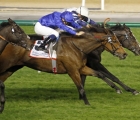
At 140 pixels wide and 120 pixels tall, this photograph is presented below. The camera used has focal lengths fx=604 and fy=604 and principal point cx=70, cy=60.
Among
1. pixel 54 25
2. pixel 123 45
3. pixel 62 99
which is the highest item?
pixel 54 25

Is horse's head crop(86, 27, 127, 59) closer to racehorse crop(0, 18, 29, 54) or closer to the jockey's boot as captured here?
the jockey's boot

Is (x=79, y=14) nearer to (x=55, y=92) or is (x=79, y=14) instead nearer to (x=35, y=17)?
→ (x=55, y=92)

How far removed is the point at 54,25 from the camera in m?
10.3

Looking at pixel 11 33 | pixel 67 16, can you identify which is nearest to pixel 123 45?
pixel 67 16

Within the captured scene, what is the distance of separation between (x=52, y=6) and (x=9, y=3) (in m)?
2.86

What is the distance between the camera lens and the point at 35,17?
23672 millimetres

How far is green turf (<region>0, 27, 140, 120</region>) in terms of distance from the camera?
9195 mm

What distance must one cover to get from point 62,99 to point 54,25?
4.31ft

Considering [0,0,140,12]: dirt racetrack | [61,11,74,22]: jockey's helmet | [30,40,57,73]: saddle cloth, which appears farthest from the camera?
[0,0,140,12]: dirt racetrack

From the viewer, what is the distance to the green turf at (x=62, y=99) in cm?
920

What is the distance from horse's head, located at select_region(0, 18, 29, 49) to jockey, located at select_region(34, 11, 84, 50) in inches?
29.4

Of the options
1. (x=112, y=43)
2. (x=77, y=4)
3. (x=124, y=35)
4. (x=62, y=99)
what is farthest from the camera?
(x=77, y=4)

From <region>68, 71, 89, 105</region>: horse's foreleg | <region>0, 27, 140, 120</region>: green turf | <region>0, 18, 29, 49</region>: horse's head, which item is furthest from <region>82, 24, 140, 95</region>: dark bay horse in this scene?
<region>0, 18, 29, 49</region>: horse's head

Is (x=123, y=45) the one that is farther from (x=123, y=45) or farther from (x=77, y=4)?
(x=77, y=4)
